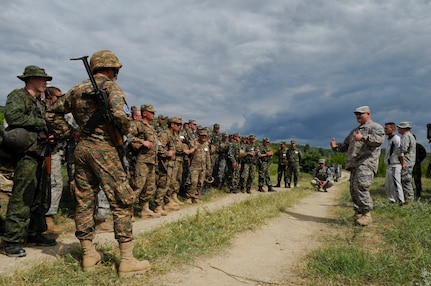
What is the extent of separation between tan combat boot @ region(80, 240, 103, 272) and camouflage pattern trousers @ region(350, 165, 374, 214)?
197 inches

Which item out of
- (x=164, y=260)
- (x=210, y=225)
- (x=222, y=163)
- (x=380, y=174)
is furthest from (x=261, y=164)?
(x=380, y=174)

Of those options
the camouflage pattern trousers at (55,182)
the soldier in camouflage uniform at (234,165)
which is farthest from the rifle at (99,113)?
the soldier in camouflage uniform at (234,165)

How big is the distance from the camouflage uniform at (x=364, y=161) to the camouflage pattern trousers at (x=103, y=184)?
4.75 m

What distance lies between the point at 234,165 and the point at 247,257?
8.88 meters

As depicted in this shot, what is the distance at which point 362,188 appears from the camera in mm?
6379

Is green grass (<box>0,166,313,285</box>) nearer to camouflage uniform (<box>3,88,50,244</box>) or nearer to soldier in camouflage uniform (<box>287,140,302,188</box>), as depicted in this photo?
camouflage uniform (<box>3,88,50,244</box>)

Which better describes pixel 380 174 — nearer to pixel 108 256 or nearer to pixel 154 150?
pixel 154 150

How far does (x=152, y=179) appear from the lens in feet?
23.9

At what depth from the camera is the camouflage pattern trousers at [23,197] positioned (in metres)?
4.27

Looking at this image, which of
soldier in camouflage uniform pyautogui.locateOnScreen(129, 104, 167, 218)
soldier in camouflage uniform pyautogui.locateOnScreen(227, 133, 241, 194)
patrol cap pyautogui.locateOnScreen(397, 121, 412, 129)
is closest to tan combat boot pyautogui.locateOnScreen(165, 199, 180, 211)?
soldier in camouflage uniform pyautogui.locateOnScreen(129, 104, 167, 218)

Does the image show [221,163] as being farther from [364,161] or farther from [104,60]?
[104,60]

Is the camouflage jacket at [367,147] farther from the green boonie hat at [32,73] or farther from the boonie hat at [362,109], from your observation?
the green boonie hat at [32,73]

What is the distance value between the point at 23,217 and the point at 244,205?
4948 mm

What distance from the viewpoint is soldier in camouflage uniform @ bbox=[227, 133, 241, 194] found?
13.3 metres
